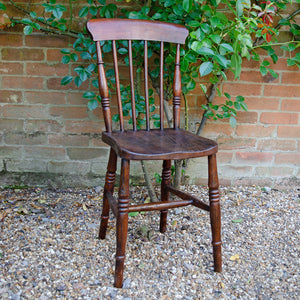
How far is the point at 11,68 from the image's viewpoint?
2113 millimetres

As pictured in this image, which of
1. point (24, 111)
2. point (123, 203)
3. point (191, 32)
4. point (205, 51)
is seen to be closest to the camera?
point (123, 203)

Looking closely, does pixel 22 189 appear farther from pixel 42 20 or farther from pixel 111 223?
pixel 42 20

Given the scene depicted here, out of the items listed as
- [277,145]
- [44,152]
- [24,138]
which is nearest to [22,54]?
[24,138]

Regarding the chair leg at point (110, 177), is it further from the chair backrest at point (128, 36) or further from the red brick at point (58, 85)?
the red brick at point (58, 85)

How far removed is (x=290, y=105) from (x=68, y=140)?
60.1 inches

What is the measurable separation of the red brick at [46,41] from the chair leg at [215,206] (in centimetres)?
127

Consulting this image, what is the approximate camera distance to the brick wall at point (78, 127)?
Result: 83.4 inches

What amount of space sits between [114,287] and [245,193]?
1.28m

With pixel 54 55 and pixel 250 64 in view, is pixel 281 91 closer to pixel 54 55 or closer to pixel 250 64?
pixel 250 64

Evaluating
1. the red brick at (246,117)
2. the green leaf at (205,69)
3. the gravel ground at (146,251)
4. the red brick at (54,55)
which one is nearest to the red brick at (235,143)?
the red brick at (246,117)

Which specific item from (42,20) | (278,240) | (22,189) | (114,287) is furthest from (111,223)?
(42,20)

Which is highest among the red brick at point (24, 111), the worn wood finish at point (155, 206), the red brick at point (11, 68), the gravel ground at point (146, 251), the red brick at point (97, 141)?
the red brick at point (11, 68)

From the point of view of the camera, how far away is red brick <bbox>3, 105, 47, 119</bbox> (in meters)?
2.17

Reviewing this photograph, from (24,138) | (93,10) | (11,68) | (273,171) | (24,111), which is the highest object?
(93,10)
